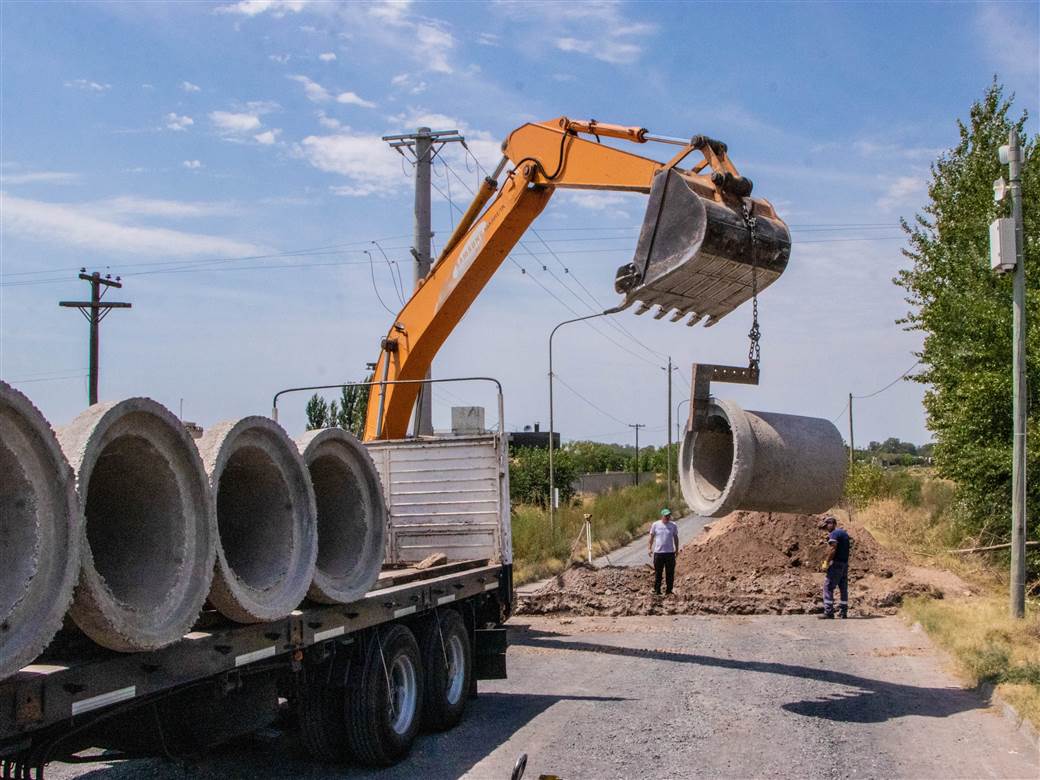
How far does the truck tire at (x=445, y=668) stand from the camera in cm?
889

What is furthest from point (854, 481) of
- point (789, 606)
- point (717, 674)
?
point (717, 674)

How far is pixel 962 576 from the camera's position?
72.3 ft

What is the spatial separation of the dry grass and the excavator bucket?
4.21m

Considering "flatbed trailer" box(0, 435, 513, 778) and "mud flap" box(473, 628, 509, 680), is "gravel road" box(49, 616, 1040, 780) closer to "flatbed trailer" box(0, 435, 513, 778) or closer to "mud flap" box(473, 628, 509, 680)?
"mud flap" box(473, 628, 509, 680)

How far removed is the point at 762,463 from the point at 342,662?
3561 millimetres

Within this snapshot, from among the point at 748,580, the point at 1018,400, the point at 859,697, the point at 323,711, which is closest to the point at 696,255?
the point at 323,711

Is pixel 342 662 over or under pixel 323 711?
over

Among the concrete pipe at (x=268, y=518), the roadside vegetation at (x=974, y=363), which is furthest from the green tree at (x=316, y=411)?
the concrete pipe at (x=268, y=518)

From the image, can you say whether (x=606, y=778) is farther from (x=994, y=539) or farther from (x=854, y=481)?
(x=854, y=481)

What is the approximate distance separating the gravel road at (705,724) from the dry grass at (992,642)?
10.6 inches

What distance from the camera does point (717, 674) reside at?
1180 cm

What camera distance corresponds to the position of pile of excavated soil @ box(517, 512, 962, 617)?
1805cm

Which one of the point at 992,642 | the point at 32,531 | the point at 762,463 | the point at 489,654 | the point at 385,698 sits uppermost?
the point at 762,463

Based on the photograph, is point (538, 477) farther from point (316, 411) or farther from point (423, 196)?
point (423, 196)
